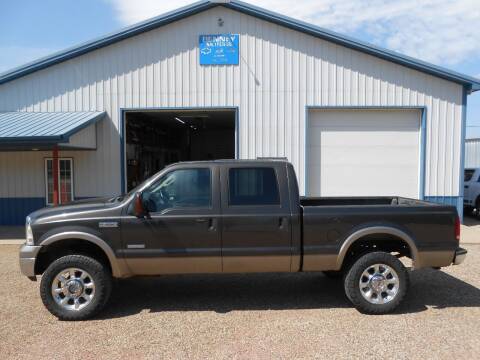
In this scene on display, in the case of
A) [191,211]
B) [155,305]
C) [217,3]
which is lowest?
[155,305]

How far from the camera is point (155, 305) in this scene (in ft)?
17.6

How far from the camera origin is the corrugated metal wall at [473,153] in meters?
24.8

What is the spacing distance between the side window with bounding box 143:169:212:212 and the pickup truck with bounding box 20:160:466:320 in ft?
0.04

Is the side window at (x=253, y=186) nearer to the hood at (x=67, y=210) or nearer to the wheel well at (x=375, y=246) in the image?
the wheel well at (x=375, y=246)

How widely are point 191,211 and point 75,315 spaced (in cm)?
185

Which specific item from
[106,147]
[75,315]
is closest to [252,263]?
[75,315]

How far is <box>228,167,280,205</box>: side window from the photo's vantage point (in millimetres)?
5039

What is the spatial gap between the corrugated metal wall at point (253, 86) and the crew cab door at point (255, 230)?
6959mm

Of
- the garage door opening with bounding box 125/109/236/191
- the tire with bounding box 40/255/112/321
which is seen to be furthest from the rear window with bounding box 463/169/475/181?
the tire with bounding box 40/255/112/321

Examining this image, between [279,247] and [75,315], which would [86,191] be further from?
[279,247]

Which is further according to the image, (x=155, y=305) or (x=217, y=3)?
(x=217, y=3)

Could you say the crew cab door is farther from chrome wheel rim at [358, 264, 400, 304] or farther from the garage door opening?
the garage door opening

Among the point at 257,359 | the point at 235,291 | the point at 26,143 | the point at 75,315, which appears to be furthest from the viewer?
the point at 26,143

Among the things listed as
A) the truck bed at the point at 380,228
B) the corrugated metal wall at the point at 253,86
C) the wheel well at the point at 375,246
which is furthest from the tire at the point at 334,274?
the corrugated metal wall at the point at 253,86
